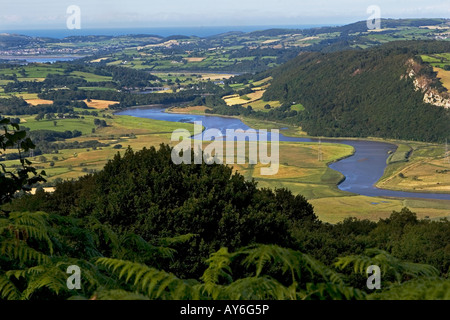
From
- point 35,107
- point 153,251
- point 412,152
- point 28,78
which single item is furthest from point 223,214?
point 28,78

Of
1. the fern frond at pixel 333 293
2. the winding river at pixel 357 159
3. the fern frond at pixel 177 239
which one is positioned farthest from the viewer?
the winding river at pixel 357 159

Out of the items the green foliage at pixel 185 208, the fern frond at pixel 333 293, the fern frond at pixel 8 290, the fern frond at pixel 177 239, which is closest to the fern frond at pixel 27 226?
the fern frond at pixel 8 290

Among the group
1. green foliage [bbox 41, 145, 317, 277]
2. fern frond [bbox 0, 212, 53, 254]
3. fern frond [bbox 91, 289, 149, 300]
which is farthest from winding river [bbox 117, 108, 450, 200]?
fern frond [bbox 91, 289, 149, 300]

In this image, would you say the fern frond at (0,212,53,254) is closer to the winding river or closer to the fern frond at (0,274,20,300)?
the fern frond at (0,274,20,300)

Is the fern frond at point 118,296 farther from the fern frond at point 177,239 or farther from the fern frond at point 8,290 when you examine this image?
the fern frond at point 177,239

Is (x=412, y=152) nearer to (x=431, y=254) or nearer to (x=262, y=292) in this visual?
(x=431, y=254)

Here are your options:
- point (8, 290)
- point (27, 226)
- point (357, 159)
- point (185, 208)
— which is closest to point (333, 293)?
point (8, 290)
